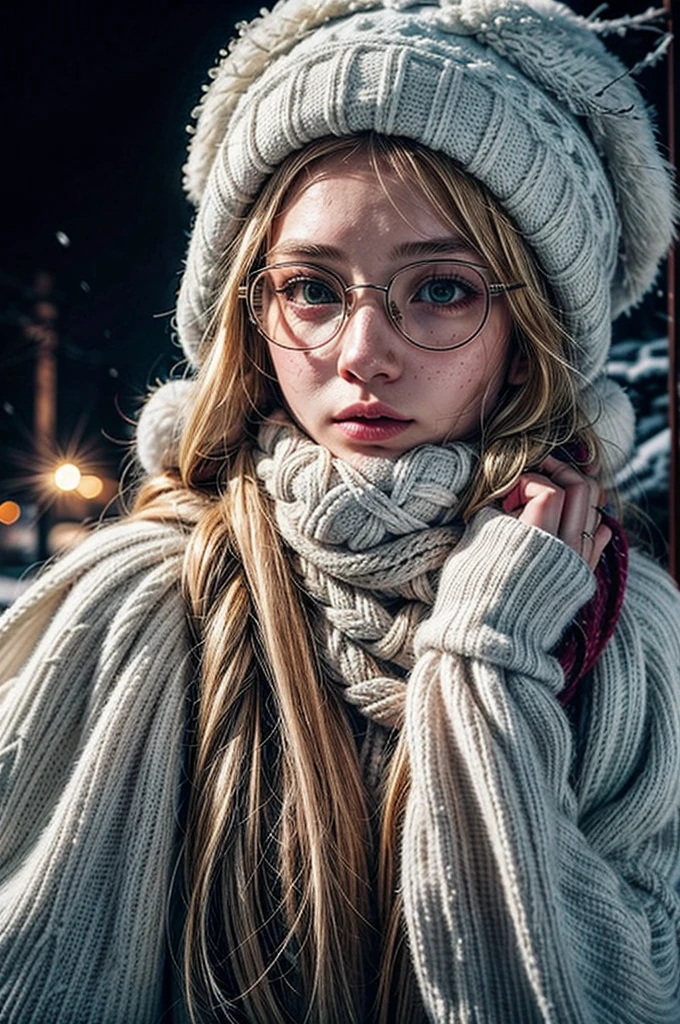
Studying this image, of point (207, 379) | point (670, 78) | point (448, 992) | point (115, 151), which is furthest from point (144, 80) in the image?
point (448, 992)

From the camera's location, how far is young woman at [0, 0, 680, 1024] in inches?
49.3

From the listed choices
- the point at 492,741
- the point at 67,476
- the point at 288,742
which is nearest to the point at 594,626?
the point at 492,741

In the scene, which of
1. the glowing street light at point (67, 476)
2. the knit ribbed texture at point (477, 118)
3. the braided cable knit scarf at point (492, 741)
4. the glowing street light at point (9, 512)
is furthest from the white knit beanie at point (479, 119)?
the glowing street light at point (9, 512)

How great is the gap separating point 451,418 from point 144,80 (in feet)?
4.17

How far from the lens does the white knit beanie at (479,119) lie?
137 cm

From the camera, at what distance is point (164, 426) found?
1.72m

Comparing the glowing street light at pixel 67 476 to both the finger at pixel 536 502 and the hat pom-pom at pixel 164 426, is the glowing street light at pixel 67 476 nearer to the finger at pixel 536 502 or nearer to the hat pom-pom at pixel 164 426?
the hat pom-pom at pixel 164 426

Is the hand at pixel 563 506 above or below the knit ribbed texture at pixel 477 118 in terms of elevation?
below

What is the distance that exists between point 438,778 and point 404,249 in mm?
728

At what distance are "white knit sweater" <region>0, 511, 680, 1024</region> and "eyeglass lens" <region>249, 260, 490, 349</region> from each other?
0.96 feet

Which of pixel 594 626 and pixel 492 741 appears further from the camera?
pixel 594 626

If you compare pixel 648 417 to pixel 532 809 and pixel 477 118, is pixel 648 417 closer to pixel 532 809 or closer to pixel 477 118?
pixel 477 118

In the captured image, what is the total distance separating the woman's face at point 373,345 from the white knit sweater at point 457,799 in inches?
7.5

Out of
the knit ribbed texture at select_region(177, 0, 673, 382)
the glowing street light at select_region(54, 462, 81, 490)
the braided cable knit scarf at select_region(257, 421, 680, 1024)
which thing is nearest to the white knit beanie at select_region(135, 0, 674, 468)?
the knit ribbed texture at select_region(177, 0, 673, 382)
